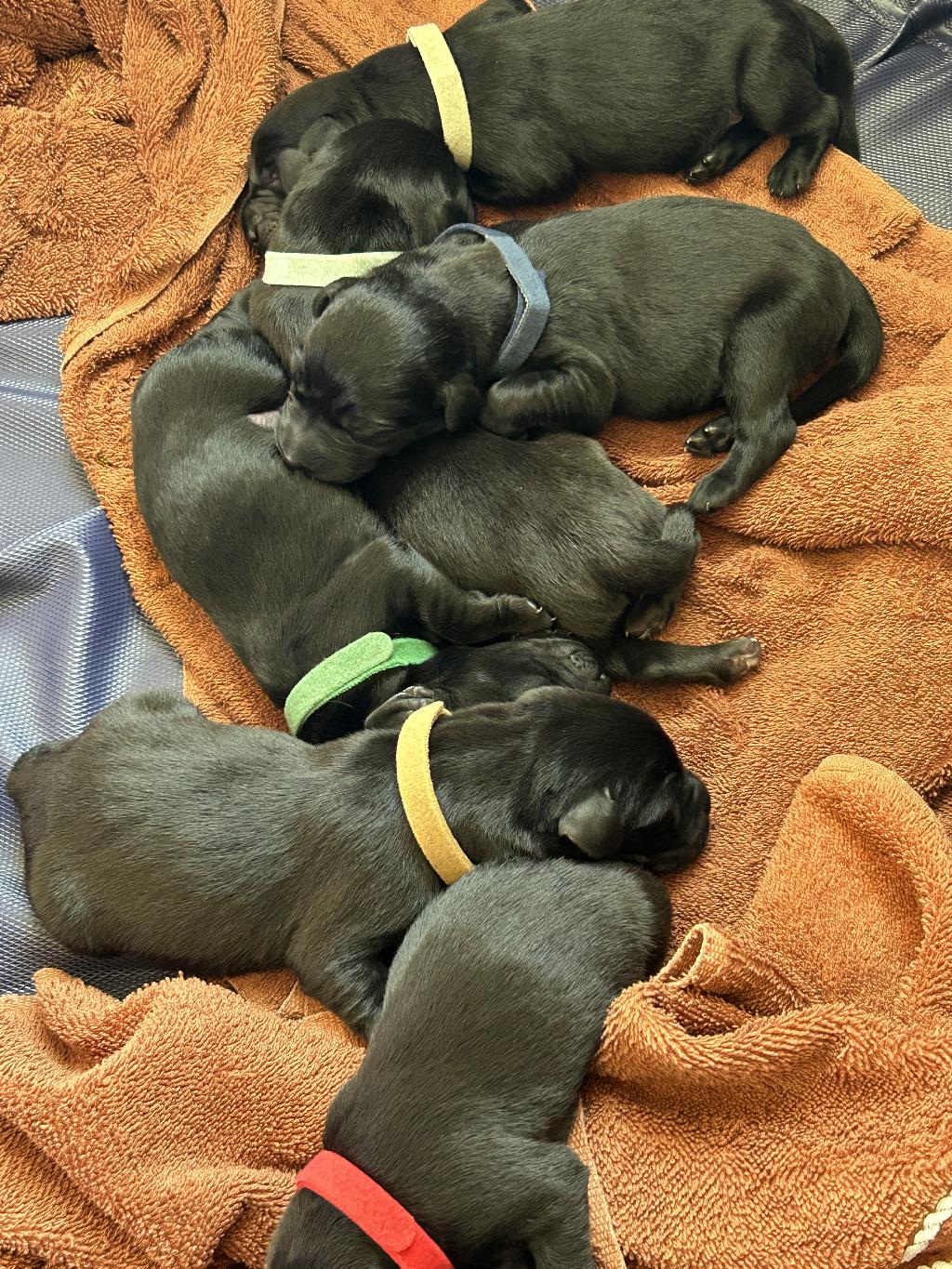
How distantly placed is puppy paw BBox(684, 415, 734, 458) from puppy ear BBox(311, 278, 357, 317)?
2.76 ft

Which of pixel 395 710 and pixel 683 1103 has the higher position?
pixel 395 710

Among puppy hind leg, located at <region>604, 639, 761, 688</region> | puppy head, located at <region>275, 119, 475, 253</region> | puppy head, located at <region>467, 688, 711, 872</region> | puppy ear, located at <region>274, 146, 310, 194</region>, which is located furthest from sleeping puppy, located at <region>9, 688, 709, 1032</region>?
puppy ear, located at <region>274, 146, 310, 194</region>

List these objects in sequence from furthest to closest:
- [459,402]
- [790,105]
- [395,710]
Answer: [790,105] < [459,402] < [395,710]

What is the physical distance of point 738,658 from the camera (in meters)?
2.25

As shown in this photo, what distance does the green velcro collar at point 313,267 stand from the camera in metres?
2.51

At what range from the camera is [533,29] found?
108 inches

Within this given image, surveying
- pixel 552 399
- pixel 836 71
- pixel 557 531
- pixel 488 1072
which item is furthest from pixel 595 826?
pixel 836 71

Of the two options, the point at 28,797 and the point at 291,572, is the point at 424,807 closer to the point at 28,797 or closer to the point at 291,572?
the point at 291,572

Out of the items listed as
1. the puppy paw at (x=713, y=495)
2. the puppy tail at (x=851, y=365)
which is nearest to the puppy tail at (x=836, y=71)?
the puppy tail at (x=851, y=365)

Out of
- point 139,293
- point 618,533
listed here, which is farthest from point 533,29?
point 618,533

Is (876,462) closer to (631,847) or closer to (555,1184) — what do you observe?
(631,847)

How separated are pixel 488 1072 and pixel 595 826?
429 mm

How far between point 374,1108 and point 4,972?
3.00 ft

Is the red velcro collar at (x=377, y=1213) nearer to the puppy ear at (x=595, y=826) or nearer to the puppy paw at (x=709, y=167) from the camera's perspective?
the puppy ear at (x=595, y=826)
